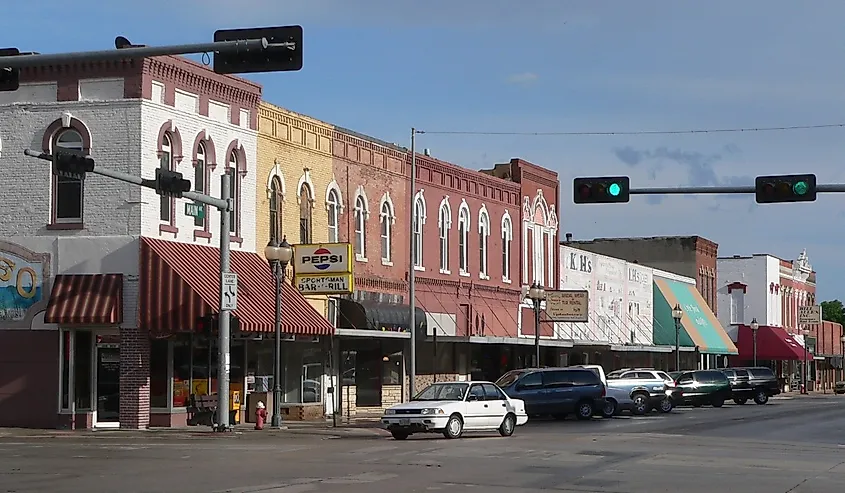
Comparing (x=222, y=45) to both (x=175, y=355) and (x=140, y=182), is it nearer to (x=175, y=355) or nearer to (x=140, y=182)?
(x=140, y=182)

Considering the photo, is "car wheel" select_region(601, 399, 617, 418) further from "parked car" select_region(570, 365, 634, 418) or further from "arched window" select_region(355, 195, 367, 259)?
"arched window" select_region(355, 195, 367, 259)

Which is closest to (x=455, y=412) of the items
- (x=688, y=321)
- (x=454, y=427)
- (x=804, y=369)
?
(x=454, y=427)

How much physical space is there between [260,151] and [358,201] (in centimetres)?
602

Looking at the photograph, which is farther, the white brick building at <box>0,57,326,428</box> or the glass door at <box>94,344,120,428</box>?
the glass door at <box>94,344,120,428</box>

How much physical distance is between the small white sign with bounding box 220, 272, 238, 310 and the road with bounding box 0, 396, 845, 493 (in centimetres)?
323

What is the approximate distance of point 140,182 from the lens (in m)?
27.9

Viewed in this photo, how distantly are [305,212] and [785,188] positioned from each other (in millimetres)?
19332

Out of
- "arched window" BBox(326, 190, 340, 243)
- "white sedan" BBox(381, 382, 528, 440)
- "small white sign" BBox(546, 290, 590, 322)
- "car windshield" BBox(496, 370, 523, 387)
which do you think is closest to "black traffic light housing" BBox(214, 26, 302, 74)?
"white sedan" BBox(381, 382, 528, 440)

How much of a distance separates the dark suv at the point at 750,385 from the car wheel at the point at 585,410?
21032 millimetres

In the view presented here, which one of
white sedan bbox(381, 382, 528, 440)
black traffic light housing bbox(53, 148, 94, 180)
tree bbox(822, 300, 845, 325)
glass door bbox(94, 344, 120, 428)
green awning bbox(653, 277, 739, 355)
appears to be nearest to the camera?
black traffic light housing bbox(53, 148, 94, 180)

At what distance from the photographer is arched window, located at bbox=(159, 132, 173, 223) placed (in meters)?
34.8

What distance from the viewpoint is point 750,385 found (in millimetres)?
61625

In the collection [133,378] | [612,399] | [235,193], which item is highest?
[235,193]

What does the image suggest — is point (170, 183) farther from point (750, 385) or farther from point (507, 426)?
point (750, 385)
